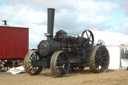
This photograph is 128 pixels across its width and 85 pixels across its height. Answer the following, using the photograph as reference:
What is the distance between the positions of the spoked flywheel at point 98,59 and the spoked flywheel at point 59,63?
1.53 m

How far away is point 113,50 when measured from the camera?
14664mm

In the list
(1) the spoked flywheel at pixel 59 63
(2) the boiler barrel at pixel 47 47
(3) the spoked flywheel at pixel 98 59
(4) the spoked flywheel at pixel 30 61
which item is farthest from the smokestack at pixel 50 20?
(3) the spoked flywheel at pixel 98 59

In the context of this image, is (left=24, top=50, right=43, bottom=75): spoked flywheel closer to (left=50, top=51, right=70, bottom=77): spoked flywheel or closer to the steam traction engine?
the steam traction engine

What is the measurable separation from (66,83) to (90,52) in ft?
12.2

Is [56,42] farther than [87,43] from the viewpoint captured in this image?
No

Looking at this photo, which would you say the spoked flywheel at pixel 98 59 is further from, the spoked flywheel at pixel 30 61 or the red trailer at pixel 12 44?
the red trailer at pixel 12 44

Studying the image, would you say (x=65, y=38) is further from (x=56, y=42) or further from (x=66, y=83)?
(x=66, y=83)

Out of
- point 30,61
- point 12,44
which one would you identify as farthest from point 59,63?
point 12,44

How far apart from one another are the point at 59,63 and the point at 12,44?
199 inches

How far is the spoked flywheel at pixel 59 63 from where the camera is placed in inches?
336

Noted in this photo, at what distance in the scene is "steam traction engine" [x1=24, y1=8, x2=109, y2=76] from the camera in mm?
9109

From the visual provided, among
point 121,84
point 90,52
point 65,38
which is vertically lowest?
point 121,84

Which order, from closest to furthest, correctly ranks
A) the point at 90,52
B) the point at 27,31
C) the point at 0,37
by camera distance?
the point at 90,52 → the point at 0,37 → the point at 27,31

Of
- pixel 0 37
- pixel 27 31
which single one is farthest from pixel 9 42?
pixel 27 31
